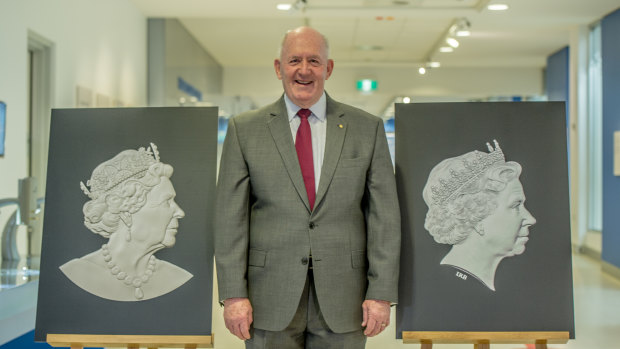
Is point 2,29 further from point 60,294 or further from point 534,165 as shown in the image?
point 534,165

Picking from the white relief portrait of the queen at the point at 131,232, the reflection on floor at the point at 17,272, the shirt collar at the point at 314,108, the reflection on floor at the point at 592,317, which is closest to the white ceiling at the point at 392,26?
the reflection on floor at the point at 592,317

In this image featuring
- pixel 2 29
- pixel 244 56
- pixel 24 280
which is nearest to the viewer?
pixel 24 280

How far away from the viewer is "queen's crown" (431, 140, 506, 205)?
91.9 inches

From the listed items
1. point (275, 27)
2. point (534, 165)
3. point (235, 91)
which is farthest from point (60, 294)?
point (235, 91)

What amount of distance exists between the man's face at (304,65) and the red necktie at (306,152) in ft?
0.19

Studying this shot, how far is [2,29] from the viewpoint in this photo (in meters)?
4.38

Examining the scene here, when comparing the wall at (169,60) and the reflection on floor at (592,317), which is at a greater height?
the wall at (169,60)

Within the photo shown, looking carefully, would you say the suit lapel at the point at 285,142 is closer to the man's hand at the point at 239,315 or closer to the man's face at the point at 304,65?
the man's face at the point at 304,65

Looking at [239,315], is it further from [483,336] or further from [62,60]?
[62,60]

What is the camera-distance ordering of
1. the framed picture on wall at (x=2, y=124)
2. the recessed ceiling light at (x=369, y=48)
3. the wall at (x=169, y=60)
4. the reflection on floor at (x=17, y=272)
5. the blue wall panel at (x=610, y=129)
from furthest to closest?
the recessed ceiling light at (x=369, y=48) → the wall at (x=169, y=60) → the blue wall panel at (x=610, y=129) → the framed picture on wall at (x=2, y=124) → the reflection on floor at (x=17, y=272)

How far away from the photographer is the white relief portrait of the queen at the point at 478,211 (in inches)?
91.4

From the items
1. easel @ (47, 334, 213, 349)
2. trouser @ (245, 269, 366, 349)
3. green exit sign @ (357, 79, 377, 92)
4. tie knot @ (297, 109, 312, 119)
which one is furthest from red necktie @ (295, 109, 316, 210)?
green exit sign @ (357, 79, 377, 92)

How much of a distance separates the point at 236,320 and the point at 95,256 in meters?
0.70

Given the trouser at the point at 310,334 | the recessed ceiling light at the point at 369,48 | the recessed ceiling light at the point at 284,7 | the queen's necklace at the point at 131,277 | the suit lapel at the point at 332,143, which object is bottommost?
the trouser at the point at 310,334
